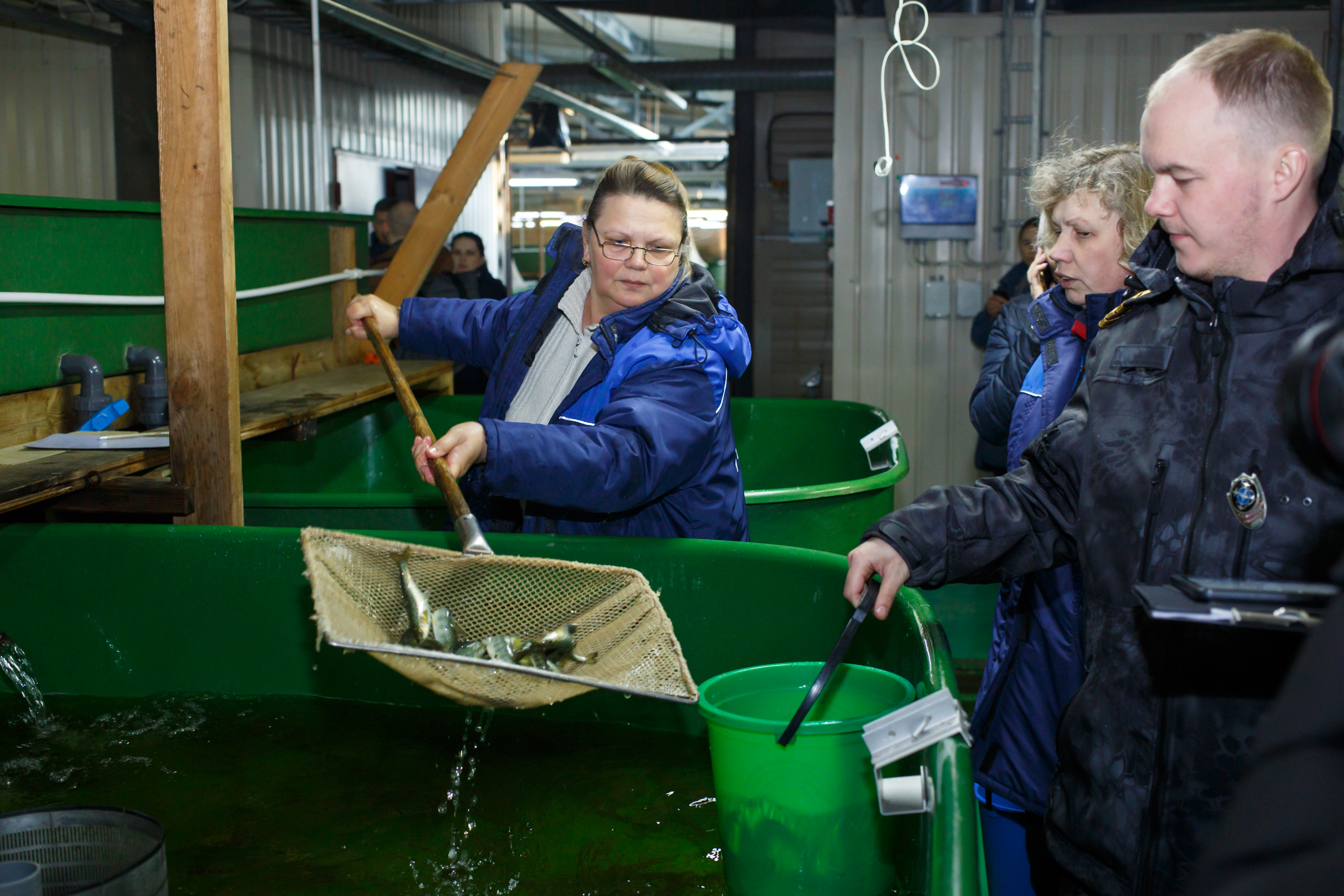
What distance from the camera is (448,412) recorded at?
4.21 metres

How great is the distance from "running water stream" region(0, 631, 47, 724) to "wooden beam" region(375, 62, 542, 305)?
161 cm

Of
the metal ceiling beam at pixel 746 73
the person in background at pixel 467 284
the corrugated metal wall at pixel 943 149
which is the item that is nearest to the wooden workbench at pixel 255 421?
the person in background at pixel 467 284

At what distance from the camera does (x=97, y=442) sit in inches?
91.8

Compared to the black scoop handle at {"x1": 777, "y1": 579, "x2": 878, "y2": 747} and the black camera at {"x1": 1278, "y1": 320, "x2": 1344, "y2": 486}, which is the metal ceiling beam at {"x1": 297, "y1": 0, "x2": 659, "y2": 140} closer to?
the black scoop handle at {"x1": 777, "y1": 579, "x2": 878, "y2": 747}

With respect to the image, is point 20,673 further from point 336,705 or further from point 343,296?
point 343,296

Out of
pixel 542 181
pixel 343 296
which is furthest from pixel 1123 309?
pixel 542 181

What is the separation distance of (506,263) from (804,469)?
6.14m

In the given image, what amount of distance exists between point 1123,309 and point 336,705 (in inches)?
68.3

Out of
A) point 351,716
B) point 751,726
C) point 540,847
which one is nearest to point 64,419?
point 351,716

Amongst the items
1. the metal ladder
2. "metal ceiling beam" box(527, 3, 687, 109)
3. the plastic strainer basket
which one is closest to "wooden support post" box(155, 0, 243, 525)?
the plastic strainer basket

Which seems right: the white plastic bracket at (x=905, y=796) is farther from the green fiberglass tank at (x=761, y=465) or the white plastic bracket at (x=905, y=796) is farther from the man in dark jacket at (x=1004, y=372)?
the green fiberglass tank at (x=761, y=465)

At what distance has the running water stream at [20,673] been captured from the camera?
2.23m

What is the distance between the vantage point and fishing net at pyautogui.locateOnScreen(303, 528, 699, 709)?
1496 mm

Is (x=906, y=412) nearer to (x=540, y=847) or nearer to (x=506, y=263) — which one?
(x=540, y=847)
